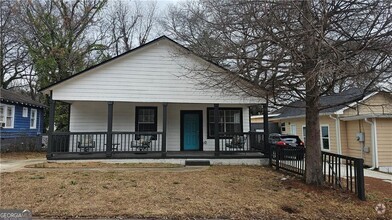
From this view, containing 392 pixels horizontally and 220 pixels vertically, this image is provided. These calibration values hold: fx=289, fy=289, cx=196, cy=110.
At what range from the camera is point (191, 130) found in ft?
49.1

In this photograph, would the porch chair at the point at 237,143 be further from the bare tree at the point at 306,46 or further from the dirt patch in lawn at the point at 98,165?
the bare tree at the point at 306,46

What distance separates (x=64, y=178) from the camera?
330 inches

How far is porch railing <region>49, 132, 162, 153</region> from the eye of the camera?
12.3 m

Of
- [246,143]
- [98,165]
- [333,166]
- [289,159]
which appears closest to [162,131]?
[98,165]

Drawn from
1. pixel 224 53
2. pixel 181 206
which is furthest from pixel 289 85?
pixel 181 206

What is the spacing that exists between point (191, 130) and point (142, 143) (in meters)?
2.94

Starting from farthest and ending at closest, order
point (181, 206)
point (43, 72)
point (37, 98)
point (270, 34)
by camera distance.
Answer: point (37, 98), point (43, 72), point (270, 34), point (181, 206)

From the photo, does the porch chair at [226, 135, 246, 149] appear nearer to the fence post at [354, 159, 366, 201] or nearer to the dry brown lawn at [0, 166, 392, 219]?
the dry brown lawn at [0, 166, 392, 219]

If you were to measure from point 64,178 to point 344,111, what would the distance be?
15071 millimetres

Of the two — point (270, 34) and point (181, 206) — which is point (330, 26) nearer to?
point (270, 34)

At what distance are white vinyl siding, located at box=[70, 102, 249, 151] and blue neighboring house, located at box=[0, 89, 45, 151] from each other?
5.02 meters

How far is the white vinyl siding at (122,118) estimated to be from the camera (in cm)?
1434

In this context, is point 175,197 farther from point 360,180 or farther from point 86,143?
point 86,143

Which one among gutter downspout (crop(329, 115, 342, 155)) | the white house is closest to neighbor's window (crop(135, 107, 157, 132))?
the white house
